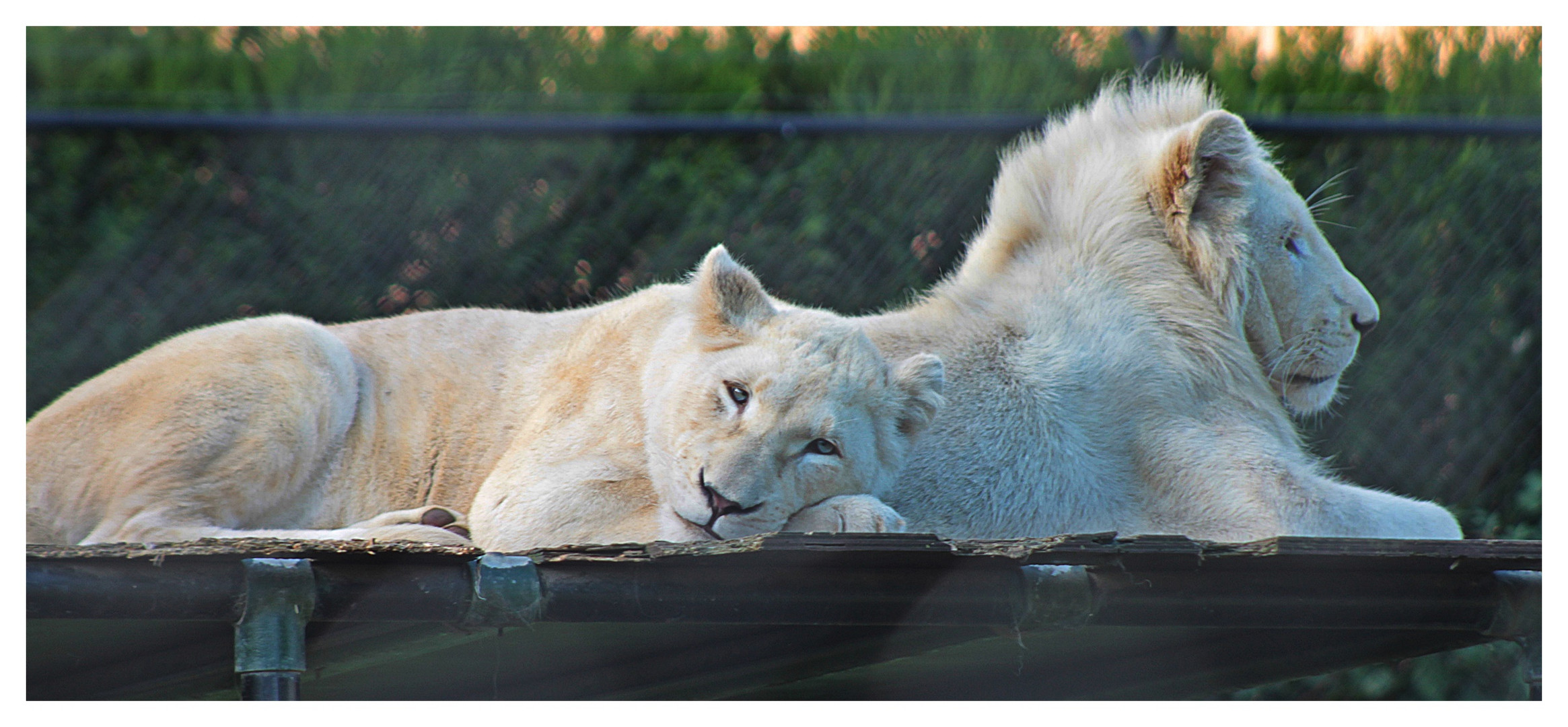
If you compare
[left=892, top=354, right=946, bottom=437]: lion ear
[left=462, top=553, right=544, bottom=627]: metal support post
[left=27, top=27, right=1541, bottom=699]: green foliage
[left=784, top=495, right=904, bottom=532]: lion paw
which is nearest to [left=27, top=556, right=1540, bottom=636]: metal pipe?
[left=462, top=553, right=544, bottom=627]: metal support post

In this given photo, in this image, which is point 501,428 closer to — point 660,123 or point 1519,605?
point 1519,605

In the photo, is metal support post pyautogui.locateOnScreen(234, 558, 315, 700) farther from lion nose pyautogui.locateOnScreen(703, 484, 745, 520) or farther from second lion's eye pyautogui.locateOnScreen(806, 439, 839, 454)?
second lion's eye pyautogui.locateOnScreen(806, 439, 839, 454)

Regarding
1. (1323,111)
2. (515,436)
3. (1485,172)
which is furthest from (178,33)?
(1485,172)

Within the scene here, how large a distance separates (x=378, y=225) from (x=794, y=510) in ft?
12.4

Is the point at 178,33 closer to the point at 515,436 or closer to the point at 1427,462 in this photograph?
the point at 515,436

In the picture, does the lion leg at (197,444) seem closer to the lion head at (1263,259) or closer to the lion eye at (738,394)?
the lion eye at (738,394)

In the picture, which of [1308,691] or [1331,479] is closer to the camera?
[1331,479]

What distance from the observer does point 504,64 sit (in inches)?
250

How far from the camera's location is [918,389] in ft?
10.6

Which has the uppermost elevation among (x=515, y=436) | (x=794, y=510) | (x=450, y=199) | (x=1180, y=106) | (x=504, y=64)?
(x=504, y=64)

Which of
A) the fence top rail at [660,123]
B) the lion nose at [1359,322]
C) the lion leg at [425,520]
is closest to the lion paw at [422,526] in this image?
the lion leg at [425,520]

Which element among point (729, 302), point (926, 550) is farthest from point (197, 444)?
point (926, 550)

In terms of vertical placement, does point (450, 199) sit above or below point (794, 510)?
above

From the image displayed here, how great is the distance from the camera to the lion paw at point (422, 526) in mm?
3178
